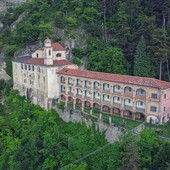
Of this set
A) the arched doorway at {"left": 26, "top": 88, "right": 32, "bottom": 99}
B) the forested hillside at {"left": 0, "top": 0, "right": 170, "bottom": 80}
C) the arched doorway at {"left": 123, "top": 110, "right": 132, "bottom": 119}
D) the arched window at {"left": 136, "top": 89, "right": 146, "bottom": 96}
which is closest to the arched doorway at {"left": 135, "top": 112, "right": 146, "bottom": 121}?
the arched doorway at {"left": 123, "top": 110, "right": 132, "bottom": 119}

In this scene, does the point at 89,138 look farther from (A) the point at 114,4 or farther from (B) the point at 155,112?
(A) the point at 114,4

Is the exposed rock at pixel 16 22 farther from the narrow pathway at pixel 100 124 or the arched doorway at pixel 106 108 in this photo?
the arched doorway at pixel 106 108

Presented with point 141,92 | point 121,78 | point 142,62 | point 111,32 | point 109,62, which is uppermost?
point 111,32

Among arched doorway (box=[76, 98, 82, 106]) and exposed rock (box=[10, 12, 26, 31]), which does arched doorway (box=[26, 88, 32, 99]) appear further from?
exposed rock (box=[10, 12, 26, 31])

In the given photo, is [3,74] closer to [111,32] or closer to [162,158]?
[111,32]

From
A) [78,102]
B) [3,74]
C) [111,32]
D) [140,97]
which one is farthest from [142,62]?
[3,74]

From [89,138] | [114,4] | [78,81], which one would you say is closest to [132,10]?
[114,4]
